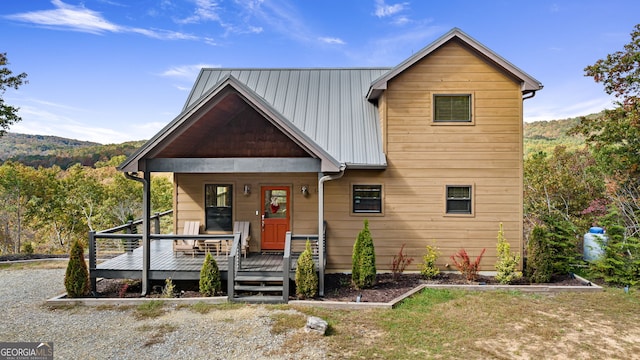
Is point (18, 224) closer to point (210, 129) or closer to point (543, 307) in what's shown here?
point (210, 129)

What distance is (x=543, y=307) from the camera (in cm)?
743

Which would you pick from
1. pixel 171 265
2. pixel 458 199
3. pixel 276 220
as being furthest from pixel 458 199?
pixel 171 265

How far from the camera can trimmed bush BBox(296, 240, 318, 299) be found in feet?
25.6

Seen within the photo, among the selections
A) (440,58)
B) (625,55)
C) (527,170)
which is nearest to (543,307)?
(440,58)

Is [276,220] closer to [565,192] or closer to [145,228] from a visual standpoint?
[145,228]

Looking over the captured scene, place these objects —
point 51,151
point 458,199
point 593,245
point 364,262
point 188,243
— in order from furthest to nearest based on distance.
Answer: point 51,151
point 593,245
point 458,199
point 188,243
point 364,262

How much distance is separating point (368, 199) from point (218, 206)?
14.9ft

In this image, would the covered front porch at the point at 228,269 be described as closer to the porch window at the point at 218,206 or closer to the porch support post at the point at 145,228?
the porch support post at the point at 145,228

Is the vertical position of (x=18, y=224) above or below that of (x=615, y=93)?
below

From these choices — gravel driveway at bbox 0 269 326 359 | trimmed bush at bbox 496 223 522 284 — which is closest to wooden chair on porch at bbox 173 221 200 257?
gravel driveway at bbox 0 269 326 359

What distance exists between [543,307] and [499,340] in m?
2.35

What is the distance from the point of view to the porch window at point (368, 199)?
9992 mm

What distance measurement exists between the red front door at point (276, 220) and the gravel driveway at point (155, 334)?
3090 millimetres

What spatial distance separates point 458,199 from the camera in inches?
392
